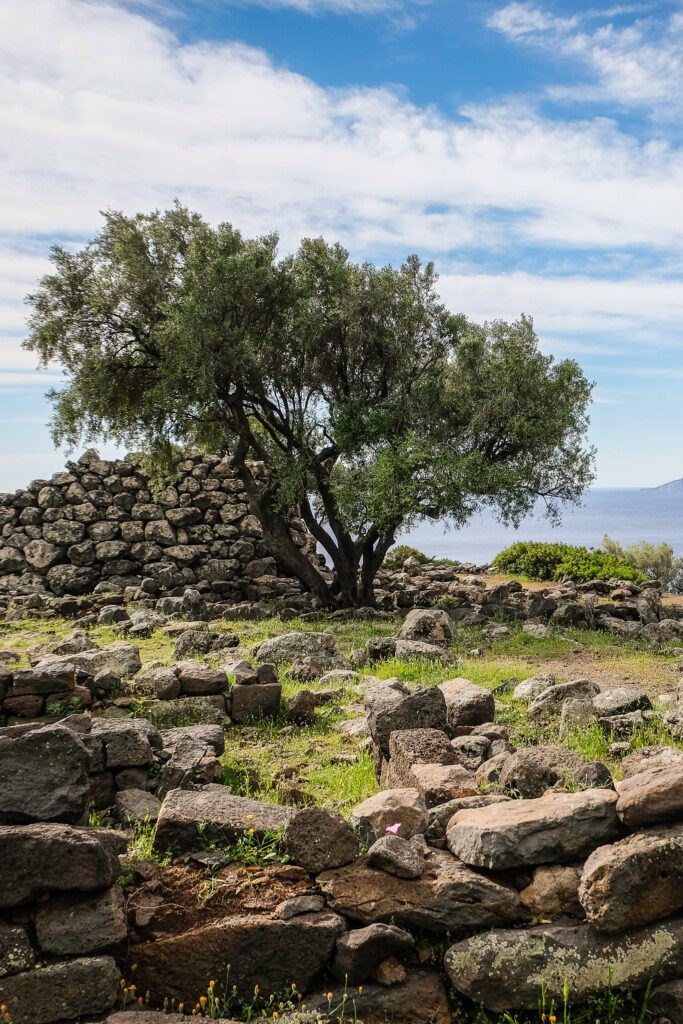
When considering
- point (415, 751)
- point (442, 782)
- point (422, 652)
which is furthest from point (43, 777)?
point (422, 652)

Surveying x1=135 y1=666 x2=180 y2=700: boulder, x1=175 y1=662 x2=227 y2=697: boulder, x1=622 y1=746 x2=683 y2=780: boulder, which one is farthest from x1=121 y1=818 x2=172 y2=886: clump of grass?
x1=622 y1=746 x2=683 y2=780: boulder

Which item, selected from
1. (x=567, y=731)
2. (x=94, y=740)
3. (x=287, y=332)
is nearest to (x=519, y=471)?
(x=287, y=332)

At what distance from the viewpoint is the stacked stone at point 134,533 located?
25.0 meters

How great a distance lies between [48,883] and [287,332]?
17726mm

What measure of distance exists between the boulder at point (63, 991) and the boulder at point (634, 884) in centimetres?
312

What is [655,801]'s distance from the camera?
550cm

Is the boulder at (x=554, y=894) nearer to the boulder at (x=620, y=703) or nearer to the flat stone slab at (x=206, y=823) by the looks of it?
the flat stone slab at (x=206, y=823)

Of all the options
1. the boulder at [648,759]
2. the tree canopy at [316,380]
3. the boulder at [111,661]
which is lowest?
the boulder at [648,759]

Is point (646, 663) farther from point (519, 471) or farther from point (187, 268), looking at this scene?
point (187, 268)

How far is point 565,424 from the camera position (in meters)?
20.6

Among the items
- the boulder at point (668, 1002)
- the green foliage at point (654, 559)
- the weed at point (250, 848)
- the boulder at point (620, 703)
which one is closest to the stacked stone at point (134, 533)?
the boulder at point (620, 703)

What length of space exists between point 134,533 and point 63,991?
71.8ft

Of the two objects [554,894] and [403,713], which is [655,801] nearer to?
[554,894]

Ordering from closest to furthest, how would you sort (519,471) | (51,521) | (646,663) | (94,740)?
(94,740)
(646,663)
(519,471)
(51,521)
